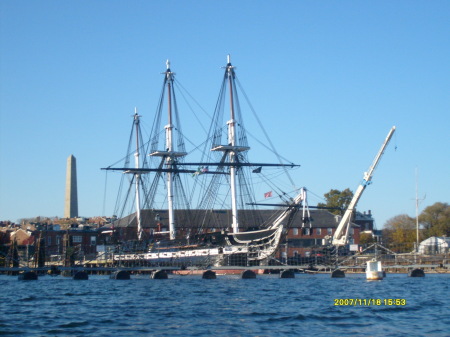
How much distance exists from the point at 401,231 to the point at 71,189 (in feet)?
270

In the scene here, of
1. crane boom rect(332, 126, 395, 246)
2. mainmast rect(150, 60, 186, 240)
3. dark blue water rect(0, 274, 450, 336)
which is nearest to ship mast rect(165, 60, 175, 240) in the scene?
mainmast rect(150, 60, 186, 240)

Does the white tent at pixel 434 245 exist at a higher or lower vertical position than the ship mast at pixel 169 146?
Result: lower

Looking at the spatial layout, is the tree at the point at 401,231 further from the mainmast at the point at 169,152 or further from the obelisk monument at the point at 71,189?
Answer: the obelisk monument at the point at 71,189

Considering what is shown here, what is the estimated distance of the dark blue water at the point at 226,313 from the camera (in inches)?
976

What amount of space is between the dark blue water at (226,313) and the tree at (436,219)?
8367 centimetres

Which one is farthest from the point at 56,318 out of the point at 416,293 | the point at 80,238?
the point at 80,238

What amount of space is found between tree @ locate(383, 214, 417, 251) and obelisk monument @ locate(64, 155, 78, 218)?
74793 millimetres

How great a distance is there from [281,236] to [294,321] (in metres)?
48.5

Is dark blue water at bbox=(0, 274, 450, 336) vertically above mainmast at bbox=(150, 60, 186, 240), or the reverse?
mainmast at bbox=(150, 60, 186, 240)

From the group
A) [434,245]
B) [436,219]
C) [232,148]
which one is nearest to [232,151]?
[232,148]

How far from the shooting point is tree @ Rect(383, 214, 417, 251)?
11575 centimetres

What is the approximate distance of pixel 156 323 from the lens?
2678cm

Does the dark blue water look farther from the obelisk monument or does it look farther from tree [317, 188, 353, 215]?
the obelisk monument

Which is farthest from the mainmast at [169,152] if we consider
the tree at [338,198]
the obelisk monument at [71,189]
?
the obelisk monument at [71,189]
